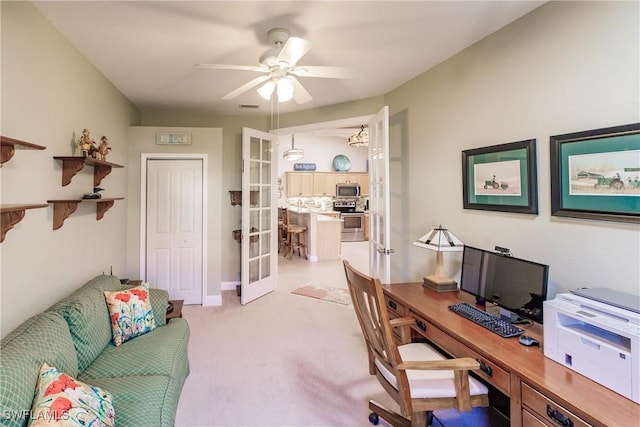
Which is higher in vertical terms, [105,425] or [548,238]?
[548,238]

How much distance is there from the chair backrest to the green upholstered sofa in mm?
1165

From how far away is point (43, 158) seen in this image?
2.15 metres

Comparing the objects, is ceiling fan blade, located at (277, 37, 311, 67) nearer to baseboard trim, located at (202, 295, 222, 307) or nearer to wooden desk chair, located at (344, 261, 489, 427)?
wooden desk chair, located at (344, 261, 489, 427)

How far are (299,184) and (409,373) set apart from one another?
26.5 feet

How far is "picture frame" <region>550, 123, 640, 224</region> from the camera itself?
60.3 inches

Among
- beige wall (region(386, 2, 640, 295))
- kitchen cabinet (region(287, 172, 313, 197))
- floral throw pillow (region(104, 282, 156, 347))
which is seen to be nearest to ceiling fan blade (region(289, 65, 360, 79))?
beige wall (region(386, 2, 640, 295))

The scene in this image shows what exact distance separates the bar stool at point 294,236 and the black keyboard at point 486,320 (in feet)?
17.5

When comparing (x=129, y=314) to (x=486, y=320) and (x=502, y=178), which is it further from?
(x=502, y=178)

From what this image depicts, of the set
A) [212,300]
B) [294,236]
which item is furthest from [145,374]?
[294,236]

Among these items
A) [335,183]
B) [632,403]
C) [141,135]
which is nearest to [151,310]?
[141,135]

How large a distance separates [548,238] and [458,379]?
106cm

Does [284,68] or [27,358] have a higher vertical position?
[284,68]

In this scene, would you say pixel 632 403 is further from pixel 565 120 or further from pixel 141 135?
pixel 141 135

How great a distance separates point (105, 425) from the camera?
1406mm
